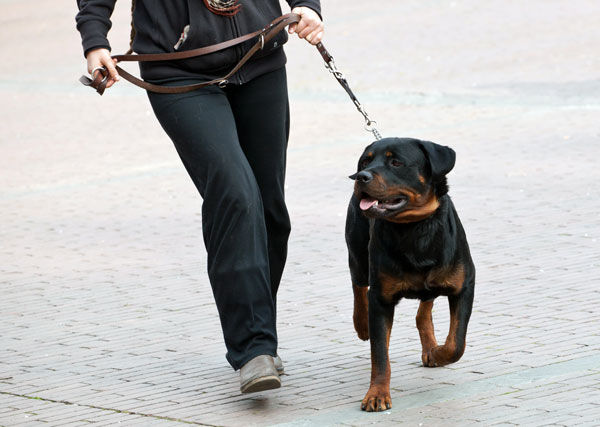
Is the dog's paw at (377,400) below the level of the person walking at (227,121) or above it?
below

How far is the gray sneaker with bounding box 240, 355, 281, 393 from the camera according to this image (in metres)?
4.53

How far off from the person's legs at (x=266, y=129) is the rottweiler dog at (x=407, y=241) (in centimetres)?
51

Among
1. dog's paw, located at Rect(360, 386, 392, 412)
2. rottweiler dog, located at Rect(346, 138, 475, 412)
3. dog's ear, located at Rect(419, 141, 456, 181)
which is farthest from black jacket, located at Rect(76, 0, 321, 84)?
dog's paw, located at Rect(360, 386, 392, 412)

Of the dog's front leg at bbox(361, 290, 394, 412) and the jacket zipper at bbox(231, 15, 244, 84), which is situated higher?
the jacket zipper at bbox(231, 15, 244, 84)

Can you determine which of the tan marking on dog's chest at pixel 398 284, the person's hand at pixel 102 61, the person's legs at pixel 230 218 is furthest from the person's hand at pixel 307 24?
the tan marking on dog's chest at pixel 398 284

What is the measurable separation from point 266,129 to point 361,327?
1047 millimetres

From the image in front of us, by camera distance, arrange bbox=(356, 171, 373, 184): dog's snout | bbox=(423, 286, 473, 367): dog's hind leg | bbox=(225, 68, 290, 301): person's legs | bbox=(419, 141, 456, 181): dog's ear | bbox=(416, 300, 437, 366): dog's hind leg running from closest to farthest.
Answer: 1. bbox=(356, 171, 373, 184): dog's snout
2. bbox=(419, 141, 456, 181): dog's ear
3. bbox=(423, 286, 473, 367): dog's hind leg
4. bbox=(225, 68, 290, 301): person's legs
5. bbox=(416, 300, 437, 366): dog's hind leg

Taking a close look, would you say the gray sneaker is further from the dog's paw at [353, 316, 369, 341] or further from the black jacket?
the black jacket

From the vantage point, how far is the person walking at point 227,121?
4645 millimetres

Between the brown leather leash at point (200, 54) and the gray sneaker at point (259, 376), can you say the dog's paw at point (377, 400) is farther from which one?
the brown leather leash at point (200, 54)

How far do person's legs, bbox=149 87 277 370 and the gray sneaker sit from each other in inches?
1.9

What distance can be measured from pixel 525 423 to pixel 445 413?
338mm

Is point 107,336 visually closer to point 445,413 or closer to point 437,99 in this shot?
point 445,413

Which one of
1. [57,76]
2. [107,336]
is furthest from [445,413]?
[57,76]
